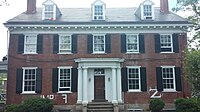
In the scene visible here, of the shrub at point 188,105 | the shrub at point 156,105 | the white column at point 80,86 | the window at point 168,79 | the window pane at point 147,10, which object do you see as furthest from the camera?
the window pane at point 147,10

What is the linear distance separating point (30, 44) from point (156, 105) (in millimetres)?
11194

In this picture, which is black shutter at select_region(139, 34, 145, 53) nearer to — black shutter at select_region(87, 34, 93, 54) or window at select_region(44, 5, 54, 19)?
black shutter at select_region(87, 34, 93, 54)

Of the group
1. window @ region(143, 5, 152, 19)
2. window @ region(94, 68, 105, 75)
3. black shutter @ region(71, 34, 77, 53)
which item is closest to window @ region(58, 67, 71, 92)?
black shutter @ region(71, 34, 77, 53)

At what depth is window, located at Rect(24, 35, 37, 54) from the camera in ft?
79.5

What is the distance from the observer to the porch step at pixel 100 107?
2239cm

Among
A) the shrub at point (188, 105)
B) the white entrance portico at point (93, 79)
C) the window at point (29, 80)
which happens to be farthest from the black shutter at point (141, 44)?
the window at point (29, 80)

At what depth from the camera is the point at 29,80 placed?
23578 millimetres

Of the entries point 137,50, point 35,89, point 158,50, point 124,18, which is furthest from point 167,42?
point 35,89

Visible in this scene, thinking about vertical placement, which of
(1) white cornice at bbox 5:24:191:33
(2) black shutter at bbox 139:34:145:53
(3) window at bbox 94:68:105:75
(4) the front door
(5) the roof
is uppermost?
(5) the roof

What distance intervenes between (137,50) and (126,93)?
145 inches

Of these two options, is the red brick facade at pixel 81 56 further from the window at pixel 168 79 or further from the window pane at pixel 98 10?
the window pane at pixel 98 10

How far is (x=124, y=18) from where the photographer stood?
84.0ft

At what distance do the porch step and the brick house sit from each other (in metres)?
0.40

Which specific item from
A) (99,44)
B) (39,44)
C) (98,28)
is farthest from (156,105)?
(39,44)
